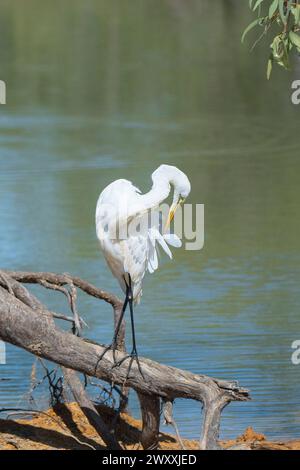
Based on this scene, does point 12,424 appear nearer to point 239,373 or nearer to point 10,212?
point 239,373

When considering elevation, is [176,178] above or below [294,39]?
below

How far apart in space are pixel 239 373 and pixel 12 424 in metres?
1.64

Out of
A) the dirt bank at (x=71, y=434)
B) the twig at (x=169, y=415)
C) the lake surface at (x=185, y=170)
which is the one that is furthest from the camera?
the lake surface at (x=185, y=170)

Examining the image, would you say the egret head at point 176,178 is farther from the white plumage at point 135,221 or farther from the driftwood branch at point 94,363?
the driftwood branch at point 94,363

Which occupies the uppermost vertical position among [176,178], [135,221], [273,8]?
[273,8]

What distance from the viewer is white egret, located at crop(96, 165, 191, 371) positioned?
5121 millimetres

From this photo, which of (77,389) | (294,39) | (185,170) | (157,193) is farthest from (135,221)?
(185,170)

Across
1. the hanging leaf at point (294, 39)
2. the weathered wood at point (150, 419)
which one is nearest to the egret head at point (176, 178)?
the hanging leaf at point (294, 39)

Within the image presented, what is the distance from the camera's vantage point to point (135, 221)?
206 inches

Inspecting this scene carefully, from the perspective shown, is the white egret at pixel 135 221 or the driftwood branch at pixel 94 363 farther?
the white egret at pixel 135 221

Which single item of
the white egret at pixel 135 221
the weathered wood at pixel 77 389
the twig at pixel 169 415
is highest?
the white egret at pixel 135 221

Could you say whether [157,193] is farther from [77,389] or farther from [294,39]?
[77,389]

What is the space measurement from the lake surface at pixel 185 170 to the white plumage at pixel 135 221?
1.03 meters

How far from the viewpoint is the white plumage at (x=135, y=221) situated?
5.12 metres
